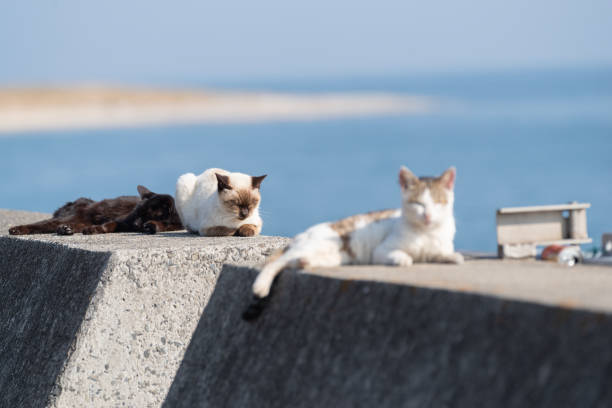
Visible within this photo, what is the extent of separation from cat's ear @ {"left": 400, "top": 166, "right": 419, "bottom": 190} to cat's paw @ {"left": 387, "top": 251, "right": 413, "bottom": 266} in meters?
0.30

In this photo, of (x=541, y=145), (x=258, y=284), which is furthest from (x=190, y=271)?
(x=541, y=145)

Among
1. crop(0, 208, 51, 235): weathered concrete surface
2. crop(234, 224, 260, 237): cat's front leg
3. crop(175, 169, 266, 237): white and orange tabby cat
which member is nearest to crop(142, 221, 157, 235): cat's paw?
crop(175, 169, 266, 237): white and orange tabby cat

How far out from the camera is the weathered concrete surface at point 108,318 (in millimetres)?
5059

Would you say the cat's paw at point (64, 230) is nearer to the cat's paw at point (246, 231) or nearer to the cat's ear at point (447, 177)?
the cat's paw at point (246, 231)

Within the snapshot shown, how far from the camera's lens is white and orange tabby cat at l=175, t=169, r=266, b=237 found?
6.46m

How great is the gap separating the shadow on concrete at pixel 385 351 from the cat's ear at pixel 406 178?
601 mm

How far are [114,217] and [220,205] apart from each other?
118 cm

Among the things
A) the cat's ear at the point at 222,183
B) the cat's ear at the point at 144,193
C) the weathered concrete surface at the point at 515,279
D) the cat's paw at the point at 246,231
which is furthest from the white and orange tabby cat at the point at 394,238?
the cat's ear at the point at 144,193

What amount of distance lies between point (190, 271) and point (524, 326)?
9.59 ft

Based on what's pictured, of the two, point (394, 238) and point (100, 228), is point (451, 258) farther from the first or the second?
point (100, 228)

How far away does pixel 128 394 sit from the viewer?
523cm

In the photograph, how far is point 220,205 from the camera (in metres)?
6.48

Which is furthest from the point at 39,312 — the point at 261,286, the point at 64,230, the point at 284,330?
the point at 284,330

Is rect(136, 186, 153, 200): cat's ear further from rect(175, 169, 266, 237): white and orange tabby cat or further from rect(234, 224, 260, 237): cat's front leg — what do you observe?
rect(234, 224, 260, 237): cat's front leg
